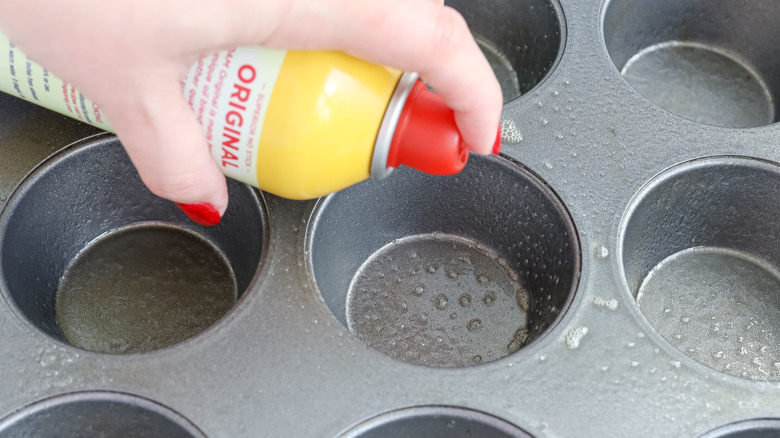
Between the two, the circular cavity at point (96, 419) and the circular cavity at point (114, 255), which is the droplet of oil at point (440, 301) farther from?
the circular cavity at point (96, 419)

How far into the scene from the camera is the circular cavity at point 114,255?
81 centimetres

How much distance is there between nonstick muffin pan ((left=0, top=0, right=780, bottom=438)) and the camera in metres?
0.67

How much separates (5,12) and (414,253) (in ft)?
1.88

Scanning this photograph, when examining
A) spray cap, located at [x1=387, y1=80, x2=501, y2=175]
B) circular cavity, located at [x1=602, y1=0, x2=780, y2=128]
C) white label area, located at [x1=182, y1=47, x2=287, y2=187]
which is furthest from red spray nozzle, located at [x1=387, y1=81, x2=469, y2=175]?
circular cavity, located at [x1=602, y1=0, x2=780, y2=128]

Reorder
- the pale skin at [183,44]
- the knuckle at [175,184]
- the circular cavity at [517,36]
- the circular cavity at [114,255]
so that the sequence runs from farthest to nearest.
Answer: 1. the circular cavity at [517,36]
2. the circular cavity at [114,255]
3. the knuckle at [175,184]
4. the pale skin at [183,44]

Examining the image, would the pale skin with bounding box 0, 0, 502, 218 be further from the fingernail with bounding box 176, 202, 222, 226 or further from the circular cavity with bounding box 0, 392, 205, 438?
the circular cavity with bounding box 0, 392, 205, 438

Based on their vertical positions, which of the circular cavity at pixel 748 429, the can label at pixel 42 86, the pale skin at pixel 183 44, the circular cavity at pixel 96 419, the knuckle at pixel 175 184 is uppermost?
the circular cavity at pixel 748 429

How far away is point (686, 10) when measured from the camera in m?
1.15

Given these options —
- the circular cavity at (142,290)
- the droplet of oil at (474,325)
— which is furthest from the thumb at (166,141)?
the droplet of oil at (474,325)

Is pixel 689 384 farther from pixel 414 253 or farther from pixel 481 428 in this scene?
pixel 414 253

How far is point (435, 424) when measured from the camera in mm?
678

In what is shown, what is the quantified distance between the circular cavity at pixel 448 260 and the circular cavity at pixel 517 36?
24 cm

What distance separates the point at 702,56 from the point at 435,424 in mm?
839

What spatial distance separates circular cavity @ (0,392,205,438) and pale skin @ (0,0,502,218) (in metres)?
0.22
